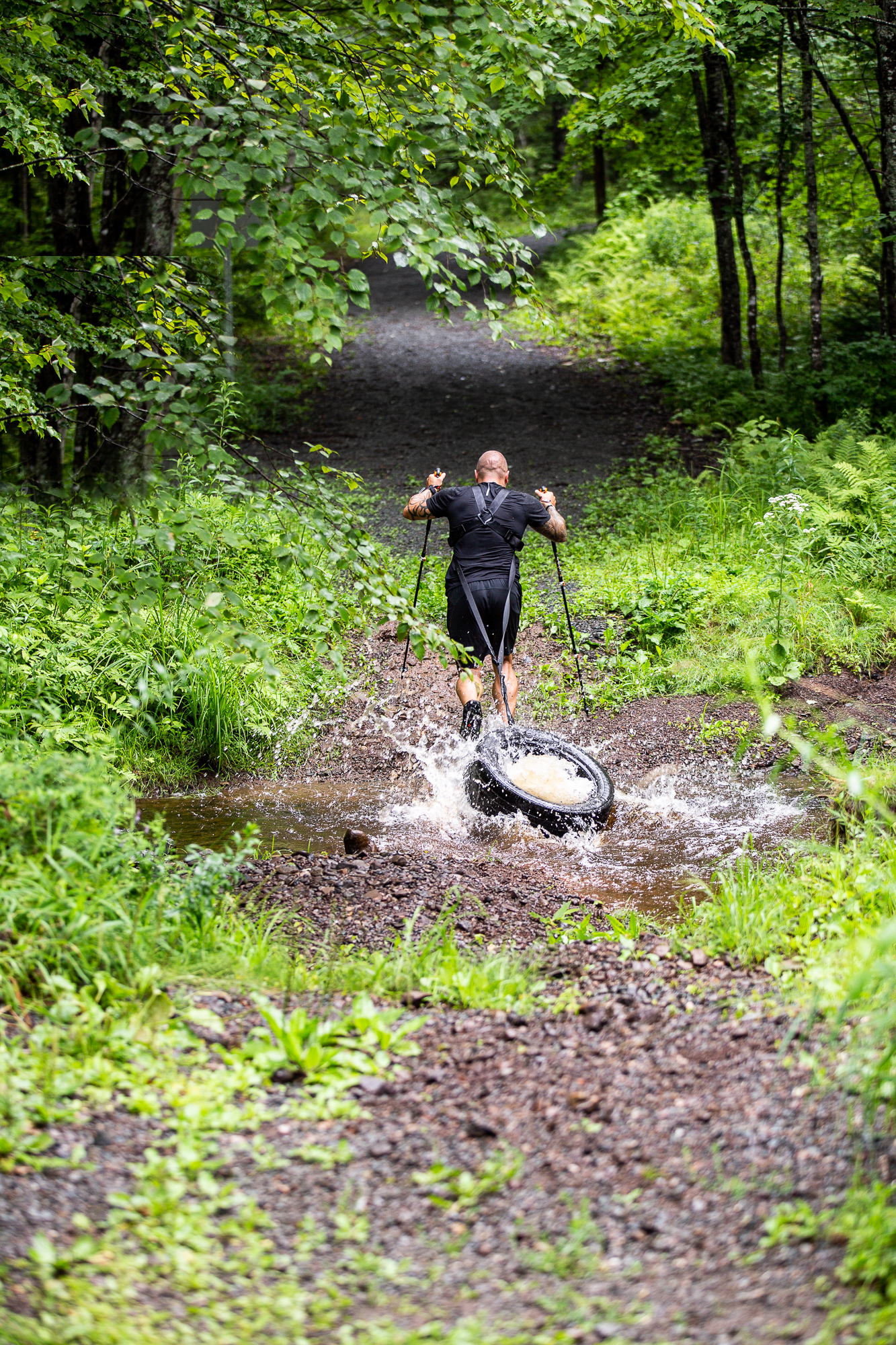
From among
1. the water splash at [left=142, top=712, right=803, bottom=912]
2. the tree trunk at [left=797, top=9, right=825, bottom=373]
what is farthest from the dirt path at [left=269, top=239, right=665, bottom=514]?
the water splash at [left=142, top=712, right=803, bottom=912]

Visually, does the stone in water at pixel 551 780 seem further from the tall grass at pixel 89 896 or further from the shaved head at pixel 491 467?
the tall grass at pixel 89 896

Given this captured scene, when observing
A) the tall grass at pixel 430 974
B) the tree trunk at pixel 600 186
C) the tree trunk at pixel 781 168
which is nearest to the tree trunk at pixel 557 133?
the tree trunk at pixel 600 186

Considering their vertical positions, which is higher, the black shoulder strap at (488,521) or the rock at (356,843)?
the black shoulder strap at (488,521)

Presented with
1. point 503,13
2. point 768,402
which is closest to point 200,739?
point 503,13

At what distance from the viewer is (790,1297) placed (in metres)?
2.28

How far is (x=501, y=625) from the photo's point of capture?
24.1 ft

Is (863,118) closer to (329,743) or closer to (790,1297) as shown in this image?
(329,743)

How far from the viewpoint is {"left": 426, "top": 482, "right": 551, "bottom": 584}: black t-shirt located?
7227 mm

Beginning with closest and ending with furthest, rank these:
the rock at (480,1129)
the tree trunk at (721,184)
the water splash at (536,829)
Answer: the rock at (480,1129)
the water splash at (536,829)
the tree trunk at (721,184)

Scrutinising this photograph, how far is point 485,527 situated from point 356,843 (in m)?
2.66

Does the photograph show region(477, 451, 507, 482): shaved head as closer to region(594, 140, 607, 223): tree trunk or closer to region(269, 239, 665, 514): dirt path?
region(269, 239, 665, 514): dirt path

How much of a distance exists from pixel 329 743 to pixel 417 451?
26.3 feet

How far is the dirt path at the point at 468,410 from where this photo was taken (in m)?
14.3

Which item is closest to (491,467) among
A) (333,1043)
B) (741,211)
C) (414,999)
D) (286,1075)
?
(414,999)
